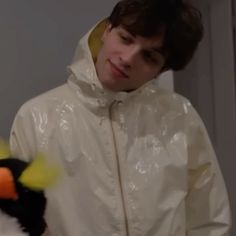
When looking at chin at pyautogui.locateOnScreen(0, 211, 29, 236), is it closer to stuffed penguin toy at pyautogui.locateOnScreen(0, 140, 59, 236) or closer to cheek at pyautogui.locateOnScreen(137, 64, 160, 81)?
stuffed penguin toy at pyautogui.locateOnScreen(0, 140, 59, 236)

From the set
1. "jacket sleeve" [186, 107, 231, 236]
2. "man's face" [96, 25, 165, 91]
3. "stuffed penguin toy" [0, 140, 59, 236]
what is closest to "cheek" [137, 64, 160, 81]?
"man's face" [96, 25, 165, 91]

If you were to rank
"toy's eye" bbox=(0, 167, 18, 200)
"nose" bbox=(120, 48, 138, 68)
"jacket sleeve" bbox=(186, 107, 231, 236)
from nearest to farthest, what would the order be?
1. "toy's eye" bbox=(0, 167, 18, 200)
2. "nose" bbox=(120, 48, 138, 68)
3. "jacket sleeve" bbox=(186, 107, 231, 236)

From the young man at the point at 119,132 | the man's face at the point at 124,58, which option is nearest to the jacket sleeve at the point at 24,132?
the young man at the point at 119,132

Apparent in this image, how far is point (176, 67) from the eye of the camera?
3.74 feet

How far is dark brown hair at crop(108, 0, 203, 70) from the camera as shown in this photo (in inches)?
40.8

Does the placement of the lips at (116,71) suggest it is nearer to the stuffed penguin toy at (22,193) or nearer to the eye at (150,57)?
the eye at (150,57)

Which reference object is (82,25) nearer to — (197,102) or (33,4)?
(33,4)

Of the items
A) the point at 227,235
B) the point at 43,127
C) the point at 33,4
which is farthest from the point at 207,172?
the point at 33,4

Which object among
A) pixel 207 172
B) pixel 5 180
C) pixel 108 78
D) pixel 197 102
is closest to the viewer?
pixel 5 180

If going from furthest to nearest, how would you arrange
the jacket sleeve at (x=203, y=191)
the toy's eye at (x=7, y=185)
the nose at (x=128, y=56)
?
the jacket sleeve at (x=203, y=191)
the nose at (x=128, y=56)
the toy's eye at (x=7, y=185)

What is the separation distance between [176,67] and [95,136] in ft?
0.77

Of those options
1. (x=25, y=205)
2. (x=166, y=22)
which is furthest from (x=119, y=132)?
(x=25, y=205)

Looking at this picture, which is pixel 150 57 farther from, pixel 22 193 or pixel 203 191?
pixel 22 193

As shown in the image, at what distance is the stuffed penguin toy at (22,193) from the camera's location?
583mm
